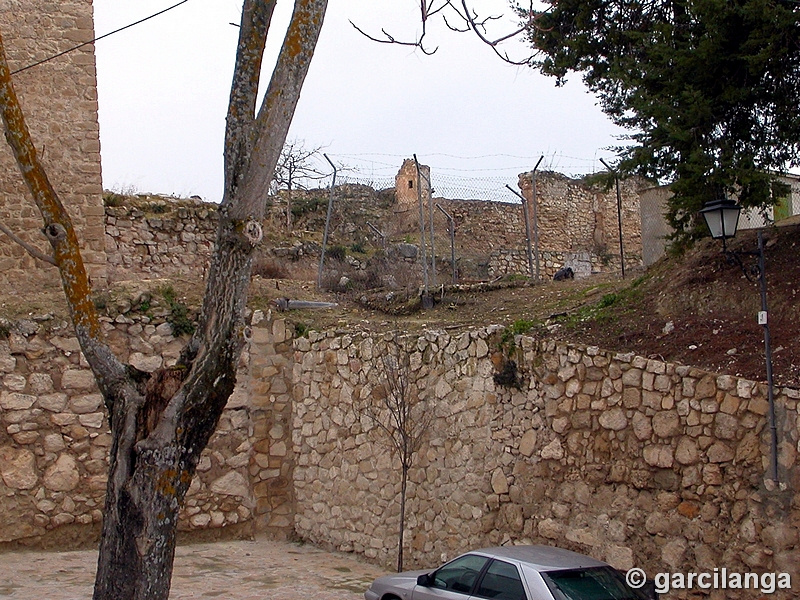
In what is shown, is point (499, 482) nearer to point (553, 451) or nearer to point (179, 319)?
point (553, 451)

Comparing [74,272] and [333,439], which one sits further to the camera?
[333,439]

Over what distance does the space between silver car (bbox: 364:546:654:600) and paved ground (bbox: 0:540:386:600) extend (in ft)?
6.26

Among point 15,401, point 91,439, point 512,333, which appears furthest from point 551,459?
point 15,401

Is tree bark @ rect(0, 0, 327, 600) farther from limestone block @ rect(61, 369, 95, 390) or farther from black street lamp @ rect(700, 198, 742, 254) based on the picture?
limestone block @ rect(61, 369, 95, 390)

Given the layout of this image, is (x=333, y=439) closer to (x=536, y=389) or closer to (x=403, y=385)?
(x=403, y=385)

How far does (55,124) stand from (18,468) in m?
5.14

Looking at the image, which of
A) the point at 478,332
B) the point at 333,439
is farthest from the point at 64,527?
the point at 478,332

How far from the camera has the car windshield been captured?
6410 millimetres

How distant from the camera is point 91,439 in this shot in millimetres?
11062

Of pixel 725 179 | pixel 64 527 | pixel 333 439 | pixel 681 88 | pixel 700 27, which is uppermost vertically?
pixel 700 27

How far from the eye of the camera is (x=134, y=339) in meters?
11.6

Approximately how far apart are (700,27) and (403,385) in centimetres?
523

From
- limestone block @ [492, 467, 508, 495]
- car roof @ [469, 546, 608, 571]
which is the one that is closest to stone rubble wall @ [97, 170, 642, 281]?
limestone block @ [492, 467, 508, 495]

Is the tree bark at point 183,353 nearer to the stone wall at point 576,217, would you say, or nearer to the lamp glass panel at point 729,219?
the lamp glass panel at point 729,219
